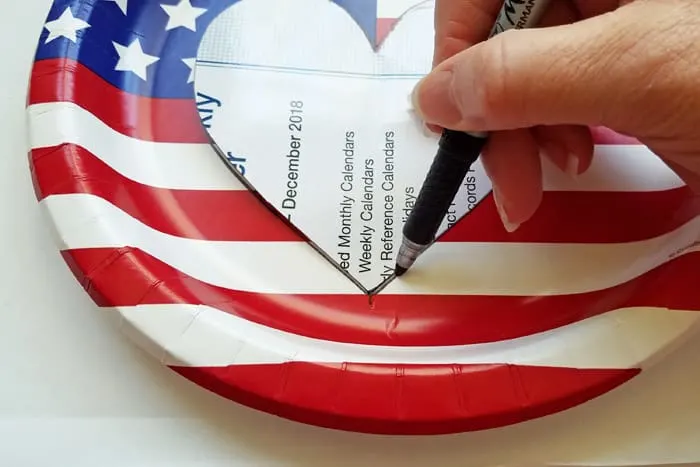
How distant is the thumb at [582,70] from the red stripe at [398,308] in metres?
0.12

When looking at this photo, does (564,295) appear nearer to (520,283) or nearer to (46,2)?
(520,283)

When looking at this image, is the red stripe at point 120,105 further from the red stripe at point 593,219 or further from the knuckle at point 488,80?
the knuckle at point 488,80

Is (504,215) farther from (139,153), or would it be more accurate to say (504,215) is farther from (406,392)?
(139,153)

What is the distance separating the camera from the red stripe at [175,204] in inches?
19.8

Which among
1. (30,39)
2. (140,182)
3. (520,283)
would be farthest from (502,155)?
(30,39)

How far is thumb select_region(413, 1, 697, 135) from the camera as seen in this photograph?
0.39 metres

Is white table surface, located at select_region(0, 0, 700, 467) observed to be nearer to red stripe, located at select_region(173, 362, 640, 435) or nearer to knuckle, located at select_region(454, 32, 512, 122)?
red stripe, located at select_region(173, 362, 640, 435)

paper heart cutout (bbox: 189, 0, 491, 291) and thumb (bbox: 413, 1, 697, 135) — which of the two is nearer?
thumb (bbox: 413, 1, 697, 135)

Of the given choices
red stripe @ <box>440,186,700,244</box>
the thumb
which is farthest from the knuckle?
red stripe @ <box>440,186,700,244</box>

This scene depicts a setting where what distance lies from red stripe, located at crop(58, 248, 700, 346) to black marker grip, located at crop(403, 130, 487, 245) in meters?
0.04

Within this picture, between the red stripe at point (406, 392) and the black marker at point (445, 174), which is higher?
the black marker at point (445, 174)

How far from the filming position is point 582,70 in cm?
39

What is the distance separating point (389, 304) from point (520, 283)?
0.26 feet

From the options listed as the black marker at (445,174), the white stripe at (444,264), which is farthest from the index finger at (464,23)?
the white stripe at (444,264)
